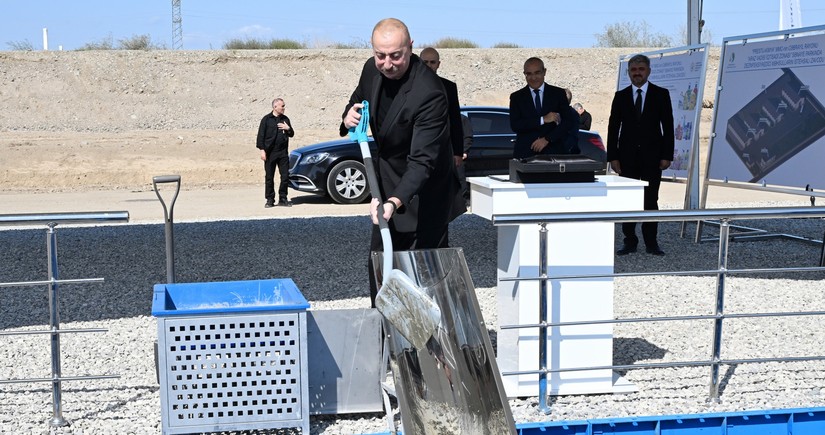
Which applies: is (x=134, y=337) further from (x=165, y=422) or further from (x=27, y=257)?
(x=27, y=257)

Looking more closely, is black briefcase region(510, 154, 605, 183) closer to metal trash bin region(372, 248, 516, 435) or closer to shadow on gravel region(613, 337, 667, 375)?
metal trash bin region(372, 248, 516, 435)

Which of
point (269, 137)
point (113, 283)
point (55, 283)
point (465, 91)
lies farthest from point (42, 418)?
point (465, 91)

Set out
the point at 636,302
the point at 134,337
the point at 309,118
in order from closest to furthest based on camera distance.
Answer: the point at 134,337
the point at 636,302
the point at 309,118

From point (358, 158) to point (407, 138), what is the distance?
12.4 m

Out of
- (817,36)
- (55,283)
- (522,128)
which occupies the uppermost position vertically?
(817,36)

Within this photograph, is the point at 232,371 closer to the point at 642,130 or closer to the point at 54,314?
the point at 54,314

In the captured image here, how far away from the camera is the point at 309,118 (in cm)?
4003

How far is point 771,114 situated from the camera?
10562 millimetres

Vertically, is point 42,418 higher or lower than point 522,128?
lower

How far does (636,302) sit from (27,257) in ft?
22.1

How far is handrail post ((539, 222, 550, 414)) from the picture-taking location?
5.09m

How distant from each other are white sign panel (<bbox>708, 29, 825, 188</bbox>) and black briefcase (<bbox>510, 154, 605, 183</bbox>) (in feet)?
17.4

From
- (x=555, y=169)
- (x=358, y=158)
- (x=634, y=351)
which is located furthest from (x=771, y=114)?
(x=358, y=158)

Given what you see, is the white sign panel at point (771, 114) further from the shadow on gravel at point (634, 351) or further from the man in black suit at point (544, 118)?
the shadow on gravel at point (634, 351)
